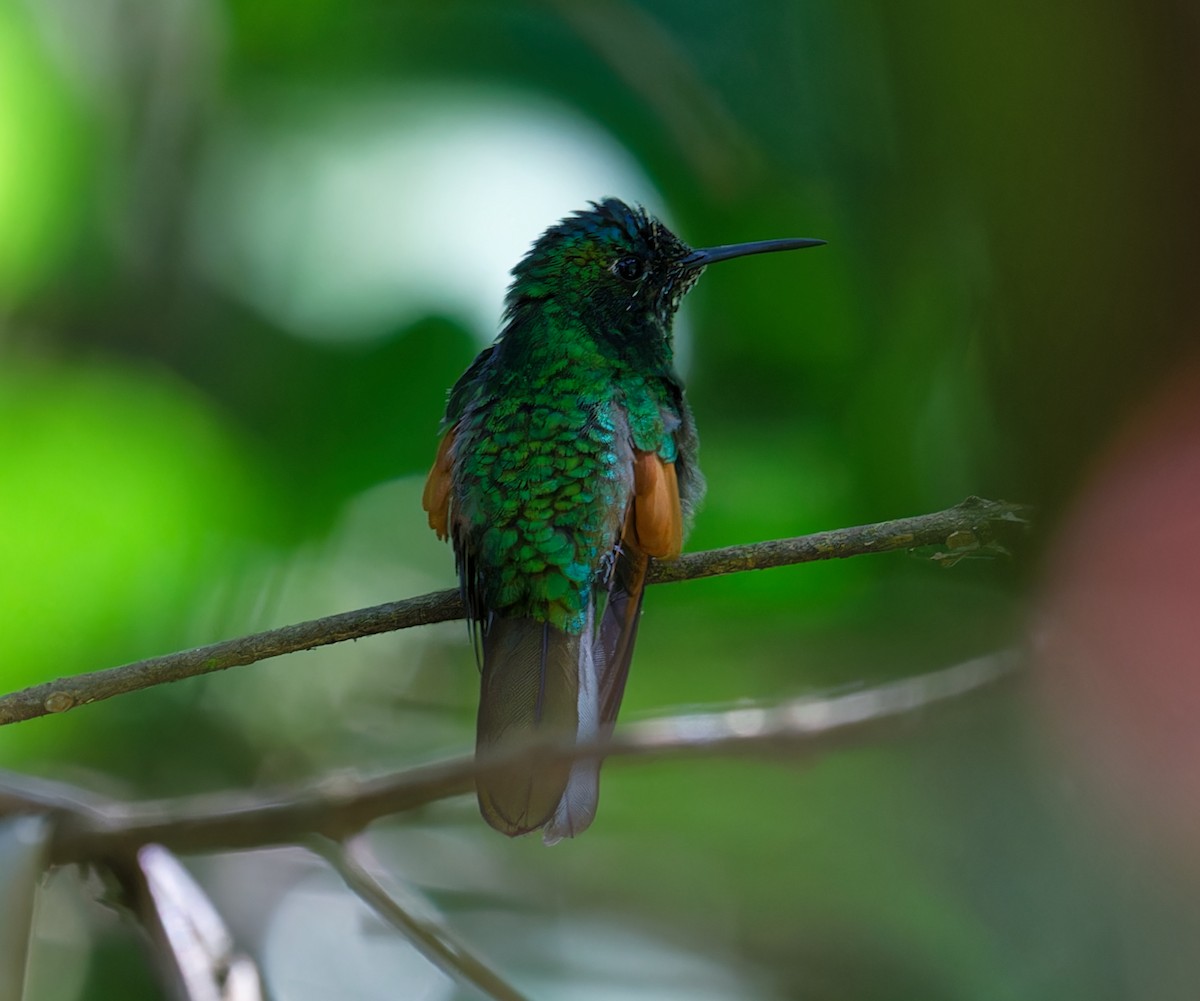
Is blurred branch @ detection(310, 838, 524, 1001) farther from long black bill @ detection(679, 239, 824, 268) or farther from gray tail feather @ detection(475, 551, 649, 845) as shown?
long black bill @ detection(679, 239, 824, 268)

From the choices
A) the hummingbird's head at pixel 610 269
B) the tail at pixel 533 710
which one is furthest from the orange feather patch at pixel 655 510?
the hummingbird's head at pixel 610 269

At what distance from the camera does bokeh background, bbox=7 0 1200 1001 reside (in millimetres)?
418

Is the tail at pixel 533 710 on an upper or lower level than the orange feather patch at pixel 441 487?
lower

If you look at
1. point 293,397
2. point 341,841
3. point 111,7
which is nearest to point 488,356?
point 293,397

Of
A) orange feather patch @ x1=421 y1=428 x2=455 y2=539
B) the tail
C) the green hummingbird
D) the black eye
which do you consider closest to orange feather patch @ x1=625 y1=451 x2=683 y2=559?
the green hummingbird

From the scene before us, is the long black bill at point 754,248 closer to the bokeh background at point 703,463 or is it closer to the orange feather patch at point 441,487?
the bokeh background at point 703,463

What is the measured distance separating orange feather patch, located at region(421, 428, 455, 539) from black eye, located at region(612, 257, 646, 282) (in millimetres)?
756

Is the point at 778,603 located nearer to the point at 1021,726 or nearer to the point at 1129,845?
the point at 1021,726

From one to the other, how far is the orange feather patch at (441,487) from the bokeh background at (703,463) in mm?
74

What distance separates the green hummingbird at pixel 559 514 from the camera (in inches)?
79.0

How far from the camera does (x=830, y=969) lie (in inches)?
63.0

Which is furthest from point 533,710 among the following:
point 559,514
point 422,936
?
point 422,936

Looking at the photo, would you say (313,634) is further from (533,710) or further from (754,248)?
(754,248)

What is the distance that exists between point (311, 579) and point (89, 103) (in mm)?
1119
